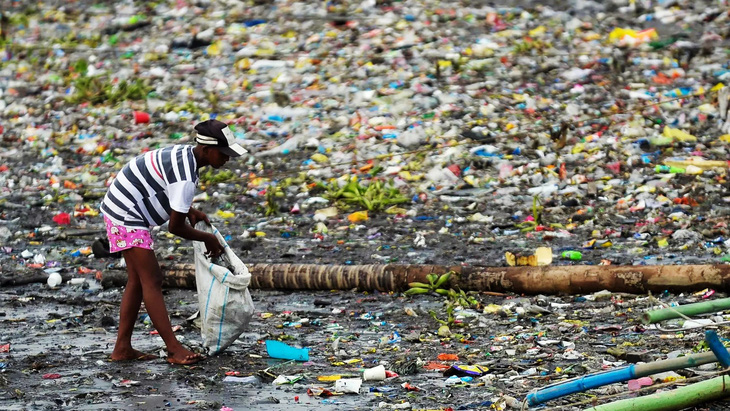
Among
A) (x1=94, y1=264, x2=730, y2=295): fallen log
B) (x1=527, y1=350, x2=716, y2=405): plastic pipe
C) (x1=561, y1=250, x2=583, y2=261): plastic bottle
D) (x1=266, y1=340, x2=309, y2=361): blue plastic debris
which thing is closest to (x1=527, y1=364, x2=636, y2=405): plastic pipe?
(x1=527, y1=350, x2=716, y2=405): plastic pipe

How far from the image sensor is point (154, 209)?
4688 mm

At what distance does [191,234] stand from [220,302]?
13.9 inches

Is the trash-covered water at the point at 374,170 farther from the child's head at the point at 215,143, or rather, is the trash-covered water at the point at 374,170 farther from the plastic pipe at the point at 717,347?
the child's head at the point at 215,143

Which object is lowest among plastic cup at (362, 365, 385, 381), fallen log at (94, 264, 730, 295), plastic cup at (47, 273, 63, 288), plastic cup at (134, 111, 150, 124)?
plastic cup at (134, 111, 150, 124)

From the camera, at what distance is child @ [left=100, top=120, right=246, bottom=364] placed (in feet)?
14.9

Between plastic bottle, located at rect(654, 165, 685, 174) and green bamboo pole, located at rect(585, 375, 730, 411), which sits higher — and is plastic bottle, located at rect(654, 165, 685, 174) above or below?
below

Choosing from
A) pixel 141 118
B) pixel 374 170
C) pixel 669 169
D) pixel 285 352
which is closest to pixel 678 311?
pixel 285 352

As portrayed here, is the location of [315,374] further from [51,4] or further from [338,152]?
[51,4]

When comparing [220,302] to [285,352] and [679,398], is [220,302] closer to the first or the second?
[285,352]

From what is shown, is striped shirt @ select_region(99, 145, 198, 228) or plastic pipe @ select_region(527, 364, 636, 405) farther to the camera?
striped shirt @ select_region(99, 145, 198, 228)

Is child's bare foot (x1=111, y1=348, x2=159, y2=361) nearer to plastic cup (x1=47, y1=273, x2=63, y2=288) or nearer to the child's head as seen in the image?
the child's head

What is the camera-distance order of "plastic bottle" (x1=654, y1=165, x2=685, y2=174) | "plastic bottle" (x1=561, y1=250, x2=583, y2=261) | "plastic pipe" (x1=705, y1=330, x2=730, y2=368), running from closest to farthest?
"plastic pipe" (x1=705, y1=330, x2=730, y2=368) < "plastic bottle" (x1=561, y1=250, x2=583, y2=261) < "plastic bottle" (x1=654, y1=165, x2=685, y2=174)

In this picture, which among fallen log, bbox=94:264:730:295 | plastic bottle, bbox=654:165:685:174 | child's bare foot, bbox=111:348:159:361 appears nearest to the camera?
child's bare foot, bbox=111:348:159:361

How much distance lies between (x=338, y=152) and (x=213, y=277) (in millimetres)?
4366
